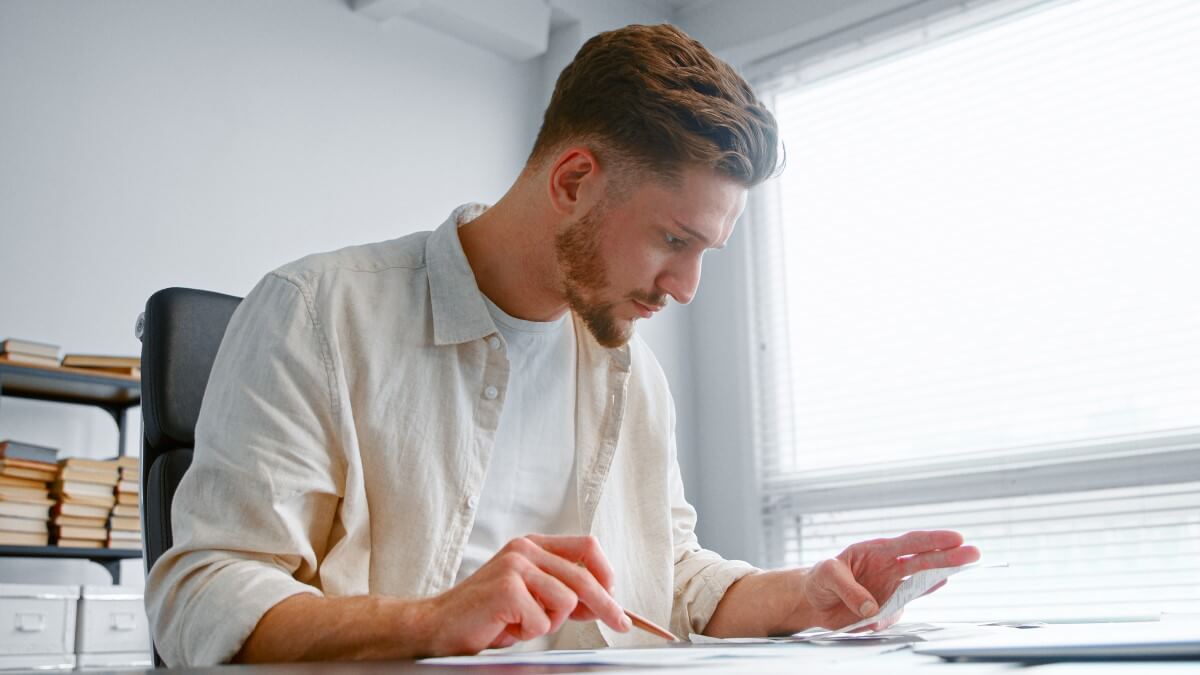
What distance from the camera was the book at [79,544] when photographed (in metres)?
2.49

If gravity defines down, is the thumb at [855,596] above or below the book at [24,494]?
below

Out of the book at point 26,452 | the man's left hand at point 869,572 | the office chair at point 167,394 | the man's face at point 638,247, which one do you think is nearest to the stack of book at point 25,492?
the book at point 26,452

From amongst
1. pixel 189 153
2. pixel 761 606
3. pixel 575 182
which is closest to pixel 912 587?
pixel 761 606

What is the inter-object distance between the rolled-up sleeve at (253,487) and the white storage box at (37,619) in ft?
4.84

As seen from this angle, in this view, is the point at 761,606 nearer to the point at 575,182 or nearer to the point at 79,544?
the point at 575,182

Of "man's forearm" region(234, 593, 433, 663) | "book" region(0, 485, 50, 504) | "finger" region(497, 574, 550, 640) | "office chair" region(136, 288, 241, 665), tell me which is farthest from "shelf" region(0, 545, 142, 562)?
"finger" region(497, 574, 550, 640)

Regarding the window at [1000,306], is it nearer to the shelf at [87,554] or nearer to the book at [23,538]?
the shelf at [87,554]

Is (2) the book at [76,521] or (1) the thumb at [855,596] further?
(2) the book at [76,521]

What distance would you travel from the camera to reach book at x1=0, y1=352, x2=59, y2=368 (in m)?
2.45

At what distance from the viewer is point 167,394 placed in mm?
1217

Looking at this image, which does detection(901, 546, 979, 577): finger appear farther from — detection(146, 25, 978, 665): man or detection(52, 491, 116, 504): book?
detection(52, 491, 116, 504): book

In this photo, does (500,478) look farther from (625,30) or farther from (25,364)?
(25,364)

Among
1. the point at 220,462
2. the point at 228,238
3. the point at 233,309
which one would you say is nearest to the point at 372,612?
the point at 220,462

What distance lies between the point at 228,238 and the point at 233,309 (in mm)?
1830
